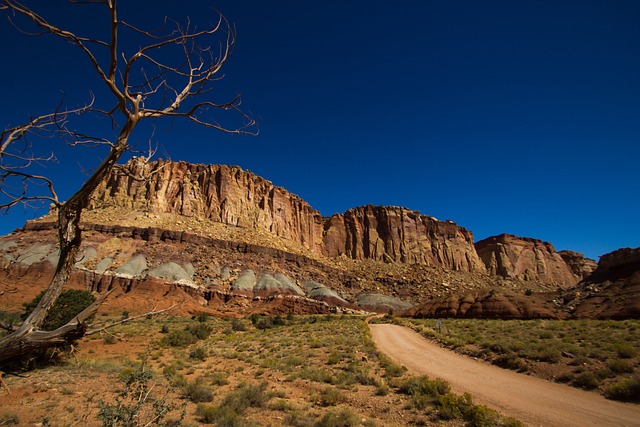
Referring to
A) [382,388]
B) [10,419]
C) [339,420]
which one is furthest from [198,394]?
[382,388]

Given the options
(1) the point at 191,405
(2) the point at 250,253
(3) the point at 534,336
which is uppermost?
(2) the point at 250,253

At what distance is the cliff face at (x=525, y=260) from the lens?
97.3m

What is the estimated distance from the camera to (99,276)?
43000 millimetres

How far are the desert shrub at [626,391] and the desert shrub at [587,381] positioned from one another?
0.78 m

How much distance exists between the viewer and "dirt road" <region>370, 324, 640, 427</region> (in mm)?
7676

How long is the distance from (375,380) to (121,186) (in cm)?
7512

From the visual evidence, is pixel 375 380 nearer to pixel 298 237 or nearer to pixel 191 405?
pixel 191 405

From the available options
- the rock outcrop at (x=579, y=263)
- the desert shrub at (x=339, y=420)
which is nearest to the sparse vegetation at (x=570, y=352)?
the desert shrub at (x=339, y=420)

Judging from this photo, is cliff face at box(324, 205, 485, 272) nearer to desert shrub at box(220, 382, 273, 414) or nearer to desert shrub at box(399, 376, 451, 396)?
desert shrub at box(399, 376, 451, 396)

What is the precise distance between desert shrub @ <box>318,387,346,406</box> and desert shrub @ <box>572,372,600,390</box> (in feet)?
→ 24.4

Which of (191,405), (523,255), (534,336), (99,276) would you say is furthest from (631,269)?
(523,255)

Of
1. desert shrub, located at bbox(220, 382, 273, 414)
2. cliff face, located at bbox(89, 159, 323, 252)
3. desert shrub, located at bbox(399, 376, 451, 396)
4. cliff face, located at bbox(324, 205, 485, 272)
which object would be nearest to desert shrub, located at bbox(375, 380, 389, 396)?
desert shrub, located at bbox(399, 376, 451, 396)

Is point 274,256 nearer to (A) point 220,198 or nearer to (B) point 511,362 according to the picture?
(A) point 220,198

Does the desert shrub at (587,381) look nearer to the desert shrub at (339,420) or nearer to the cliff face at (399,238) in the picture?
the desert shrub at (339,420)
